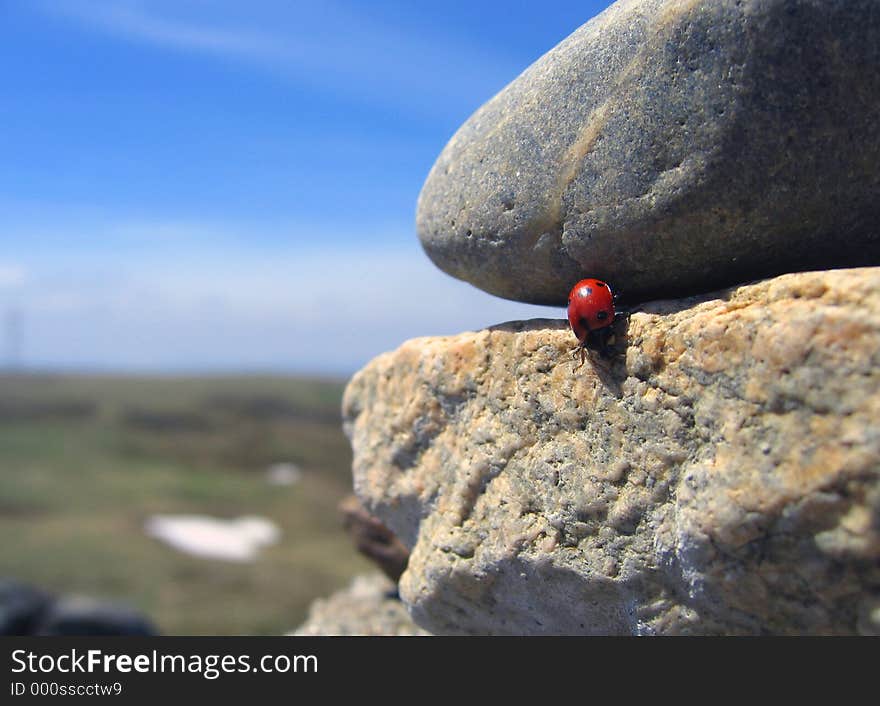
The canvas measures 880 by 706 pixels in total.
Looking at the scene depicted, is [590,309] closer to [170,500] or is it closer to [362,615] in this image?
[362,615]

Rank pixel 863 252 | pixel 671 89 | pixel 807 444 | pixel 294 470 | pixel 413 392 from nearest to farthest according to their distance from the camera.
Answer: pixel 807 444 < pixel 671 89 < pixel 863 252 < pixel 413 392 < pixel 294 470

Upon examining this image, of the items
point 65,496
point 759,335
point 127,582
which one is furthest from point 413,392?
point 65,496

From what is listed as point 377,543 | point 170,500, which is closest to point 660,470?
point 377,543

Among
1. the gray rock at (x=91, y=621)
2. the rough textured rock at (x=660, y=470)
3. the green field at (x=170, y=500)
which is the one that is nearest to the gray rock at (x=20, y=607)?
the gray rock at (x=91, y=621)

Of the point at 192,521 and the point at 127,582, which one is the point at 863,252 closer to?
the point at 127,582

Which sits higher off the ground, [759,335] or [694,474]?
[759,335]

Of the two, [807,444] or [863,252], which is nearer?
[807,444]
